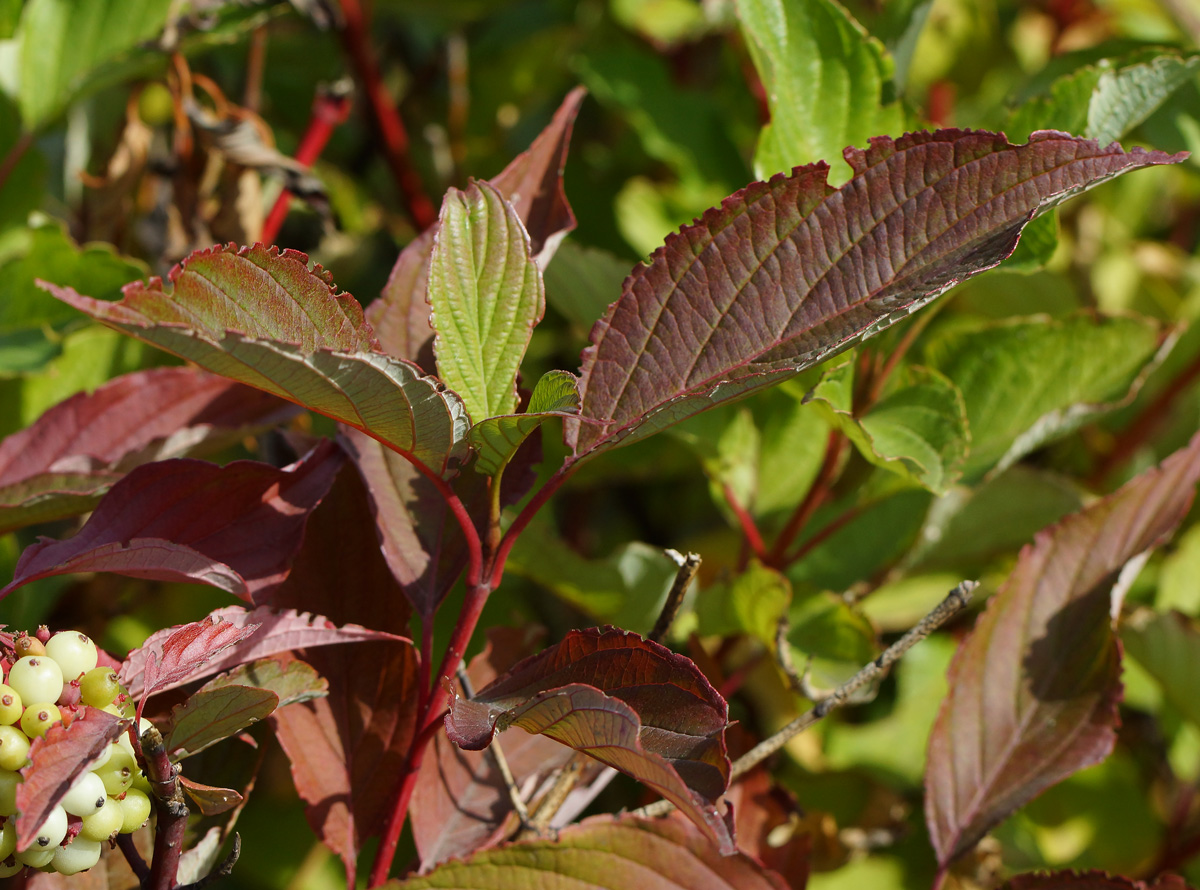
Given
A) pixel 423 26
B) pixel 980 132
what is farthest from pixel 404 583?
pixel 423 26

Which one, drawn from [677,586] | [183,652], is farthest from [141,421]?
[677,586]

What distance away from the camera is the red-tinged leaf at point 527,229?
68 cm

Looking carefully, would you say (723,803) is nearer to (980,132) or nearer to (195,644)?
(195,644)

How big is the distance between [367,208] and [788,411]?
33.8 inches

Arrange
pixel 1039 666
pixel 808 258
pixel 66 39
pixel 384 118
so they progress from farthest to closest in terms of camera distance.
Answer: pixel 384 118 < pixel 66 39 < pixel 1039 666 < pixel 808 258

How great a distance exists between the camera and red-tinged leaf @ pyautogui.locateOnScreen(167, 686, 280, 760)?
0.53m

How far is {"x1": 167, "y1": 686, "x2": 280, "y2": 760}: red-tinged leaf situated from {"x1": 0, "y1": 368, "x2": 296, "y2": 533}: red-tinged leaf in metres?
0.28

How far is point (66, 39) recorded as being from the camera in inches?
43.4

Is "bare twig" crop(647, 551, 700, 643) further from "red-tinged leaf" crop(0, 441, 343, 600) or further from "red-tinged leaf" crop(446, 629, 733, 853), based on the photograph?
"red-tinged leaf" crop(0, 441, 343, 600)

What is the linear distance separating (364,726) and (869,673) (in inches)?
13.6

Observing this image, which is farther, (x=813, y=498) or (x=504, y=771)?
(x=813, y=498)

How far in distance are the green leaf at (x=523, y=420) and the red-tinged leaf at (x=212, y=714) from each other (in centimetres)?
17

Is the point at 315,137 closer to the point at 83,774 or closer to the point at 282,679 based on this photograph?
the point at 282,679

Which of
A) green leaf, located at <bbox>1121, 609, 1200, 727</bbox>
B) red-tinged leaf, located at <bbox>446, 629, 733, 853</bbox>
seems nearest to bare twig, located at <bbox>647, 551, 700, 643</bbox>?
red-tinged leaf, located at <bbox>446, 629, 733, 853</bbox>
